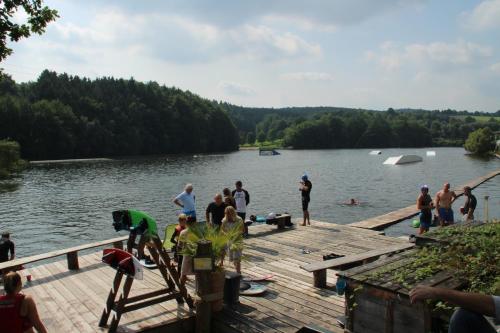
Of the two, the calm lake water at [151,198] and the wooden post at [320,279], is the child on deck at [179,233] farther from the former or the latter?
the calm lake water at [151,198]

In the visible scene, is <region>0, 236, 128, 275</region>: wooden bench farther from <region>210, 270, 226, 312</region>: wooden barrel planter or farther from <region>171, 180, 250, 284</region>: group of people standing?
<region>210, 270, 226, 312</region>: wooden barrel planter

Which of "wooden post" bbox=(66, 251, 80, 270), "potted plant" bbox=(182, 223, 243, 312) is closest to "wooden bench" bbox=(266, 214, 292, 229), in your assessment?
"wooden post" bbox=(66, 251, 80, 270)

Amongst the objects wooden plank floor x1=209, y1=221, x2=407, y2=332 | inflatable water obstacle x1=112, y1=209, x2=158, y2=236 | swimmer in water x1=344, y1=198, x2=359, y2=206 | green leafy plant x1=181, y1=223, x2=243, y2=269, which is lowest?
swimmer in water x1=344, y1=198, x2=359, y2=206

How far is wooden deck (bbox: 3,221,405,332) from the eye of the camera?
7434mm

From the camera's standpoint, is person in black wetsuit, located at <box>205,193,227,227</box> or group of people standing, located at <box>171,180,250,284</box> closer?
group of people standing, located at <box>171,180,250,284</box>

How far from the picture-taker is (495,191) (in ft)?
136

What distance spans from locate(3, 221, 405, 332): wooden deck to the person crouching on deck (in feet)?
6.86

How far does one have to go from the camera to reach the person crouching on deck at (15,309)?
523 centimetres

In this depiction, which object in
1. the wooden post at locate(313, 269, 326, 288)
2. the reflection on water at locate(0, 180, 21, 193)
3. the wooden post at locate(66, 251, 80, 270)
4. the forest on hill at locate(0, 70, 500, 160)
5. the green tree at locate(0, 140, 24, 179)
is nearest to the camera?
the wooden post at locate(313, 269, 326, 288)

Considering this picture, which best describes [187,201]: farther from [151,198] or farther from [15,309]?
[151,198]

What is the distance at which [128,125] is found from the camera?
370 ft

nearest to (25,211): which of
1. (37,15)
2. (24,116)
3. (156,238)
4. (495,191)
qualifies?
(37,15)

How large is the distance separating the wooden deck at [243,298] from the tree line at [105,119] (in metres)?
82.2

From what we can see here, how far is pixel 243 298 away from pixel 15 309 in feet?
14.2
